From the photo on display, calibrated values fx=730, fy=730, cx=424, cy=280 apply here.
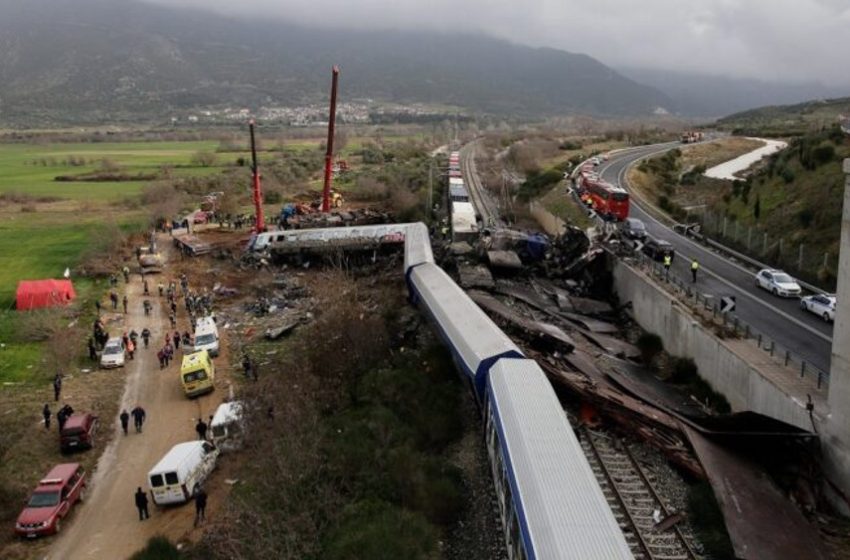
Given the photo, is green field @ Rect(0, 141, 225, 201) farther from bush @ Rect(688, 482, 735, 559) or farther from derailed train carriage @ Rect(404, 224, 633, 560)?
bush @ Rect(688, 482, 735, 559)

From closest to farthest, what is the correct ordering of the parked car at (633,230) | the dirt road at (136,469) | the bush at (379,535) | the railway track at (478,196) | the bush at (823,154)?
the bush at (379,535) < the dirt road at (136,469) < the parked car at (633,230) < the bush at (823,154) < the railway track at (478,196)

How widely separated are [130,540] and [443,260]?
25.0 metres

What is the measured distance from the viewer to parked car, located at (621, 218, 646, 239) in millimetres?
42328

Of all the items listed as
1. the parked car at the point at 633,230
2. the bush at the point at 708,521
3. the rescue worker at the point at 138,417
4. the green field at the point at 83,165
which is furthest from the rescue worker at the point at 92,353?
the green field at the point at 83,165

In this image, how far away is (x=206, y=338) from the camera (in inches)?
1410

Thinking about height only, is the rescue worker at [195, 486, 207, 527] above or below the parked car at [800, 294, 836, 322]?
below

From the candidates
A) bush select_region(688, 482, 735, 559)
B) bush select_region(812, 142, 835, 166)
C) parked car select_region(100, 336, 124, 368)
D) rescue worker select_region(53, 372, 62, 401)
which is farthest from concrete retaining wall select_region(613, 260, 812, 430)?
rescue worker select_region(53, 372, 62, 401)

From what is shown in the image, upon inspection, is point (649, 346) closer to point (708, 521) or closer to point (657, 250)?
point (657, 250)

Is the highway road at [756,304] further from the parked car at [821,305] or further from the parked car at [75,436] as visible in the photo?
the parked car at [75,436]

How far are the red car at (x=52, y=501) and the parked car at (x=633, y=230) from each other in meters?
31.2

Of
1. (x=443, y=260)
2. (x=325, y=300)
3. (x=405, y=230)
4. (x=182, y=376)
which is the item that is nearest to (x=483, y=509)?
(x=182, y=376)

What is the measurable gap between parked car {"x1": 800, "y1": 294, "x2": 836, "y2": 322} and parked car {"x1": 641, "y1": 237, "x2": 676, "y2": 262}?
31.1ft

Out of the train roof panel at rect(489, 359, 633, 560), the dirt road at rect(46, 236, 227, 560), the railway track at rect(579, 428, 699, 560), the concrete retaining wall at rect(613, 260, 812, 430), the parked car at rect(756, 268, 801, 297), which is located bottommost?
the dirt road at rect(46, 236, 227, 560)

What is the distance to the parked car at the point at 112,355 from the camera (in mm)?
34688
